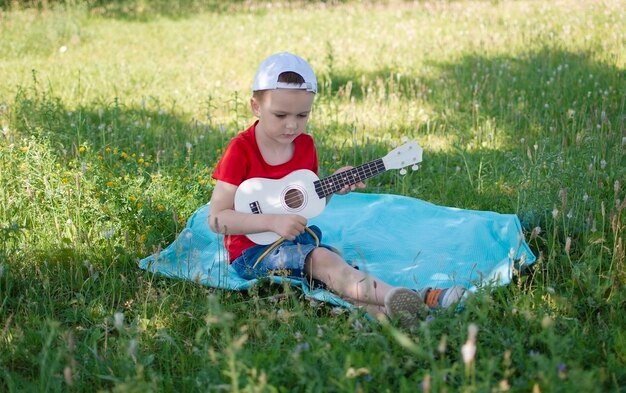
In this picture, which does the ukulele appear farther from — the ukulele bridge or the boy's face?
the boy's face

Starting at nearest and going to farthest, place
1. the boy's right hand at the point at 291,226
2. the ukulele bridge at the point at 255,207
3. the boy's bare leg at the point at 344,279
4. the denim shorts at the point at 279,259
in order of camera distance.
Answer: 1. the boy's bare leg at the point at 344,279
2. the boy's right hand at the point at 291,226
3. the denim shorts at the point at 279,259
4. the ukulele bridge at the point at 255,207

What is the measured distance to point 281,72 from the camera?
3.67 metres

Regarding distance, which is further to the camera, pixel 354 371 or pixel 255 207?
pixel 255 207

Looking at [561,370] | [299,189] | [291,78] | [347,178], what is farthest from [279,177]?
[561,370]

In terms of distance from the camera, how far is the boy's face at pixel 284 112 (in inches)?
145

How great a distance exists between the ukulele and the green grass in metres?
0.38

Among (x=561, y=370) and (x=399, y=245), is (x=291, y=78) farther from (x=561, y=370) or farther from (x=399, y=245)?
(x=561, y=370)

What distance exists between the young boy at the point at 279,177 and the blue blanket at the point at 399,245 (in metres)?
0.08

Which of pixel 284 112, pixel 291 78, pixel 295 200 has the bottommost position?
pixel 295 200

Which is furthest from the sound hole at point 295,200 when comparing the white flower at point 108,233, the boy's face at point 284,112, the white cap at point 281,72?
the white flower at point 108,233

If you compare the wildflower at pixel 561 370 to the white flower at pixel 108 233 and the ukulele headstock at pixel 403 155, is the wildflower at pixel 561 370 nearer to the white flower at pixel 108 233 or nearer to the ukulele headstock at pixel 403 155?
the ukulele headstock at pixel 403 155

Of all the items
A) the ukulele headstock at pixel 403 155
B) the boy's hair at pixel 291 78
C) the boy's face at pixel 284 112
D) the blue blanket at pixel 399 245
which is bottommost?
the blue blanket at pixel 399 245

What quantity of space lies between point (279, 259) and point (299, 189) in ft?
1.22

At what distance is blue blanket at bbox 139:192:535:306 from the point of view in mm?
3852
